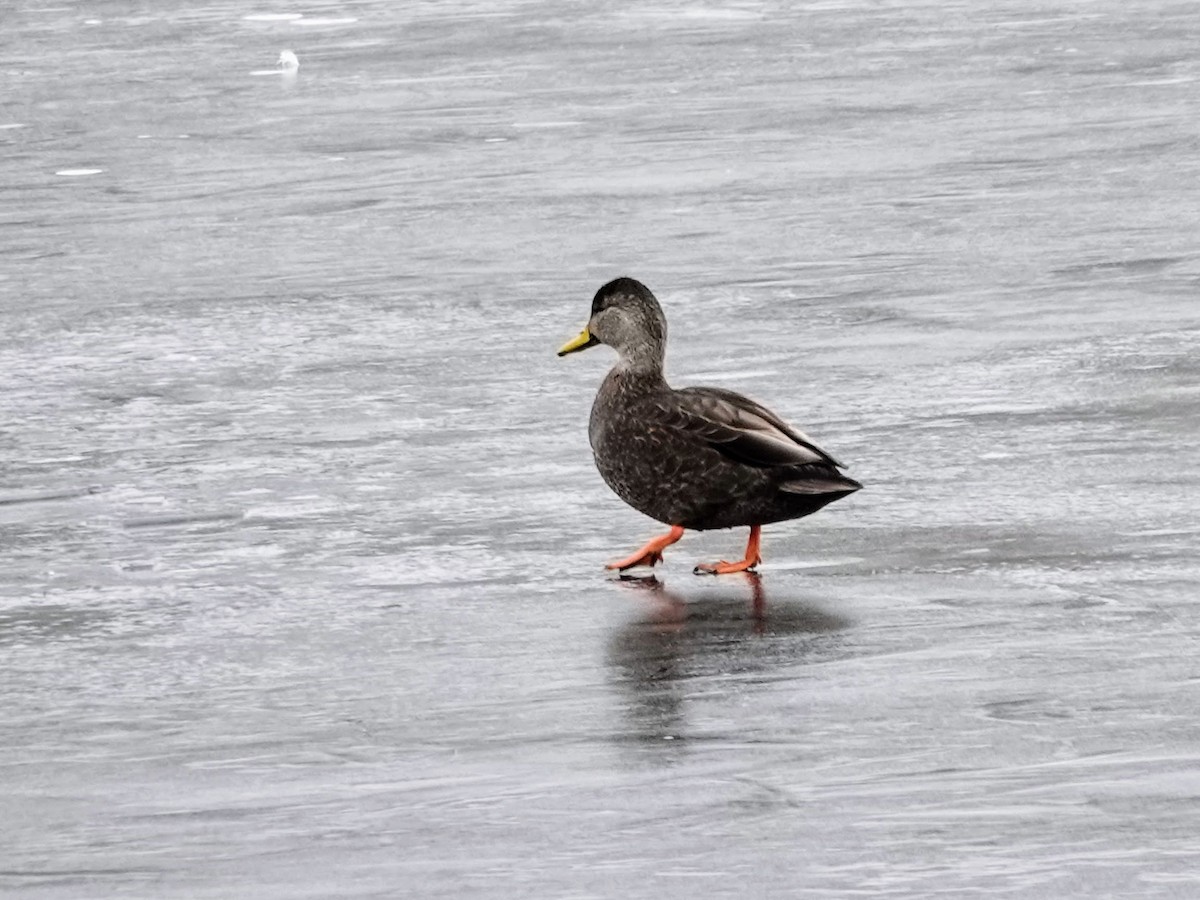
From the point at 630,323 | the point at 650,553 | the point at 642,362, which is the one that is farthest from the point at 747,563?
the point at 630,323

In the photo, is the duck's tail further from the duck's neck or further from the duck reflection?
the duck's neck

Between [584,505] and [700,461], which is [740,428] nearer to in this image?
[700,461]

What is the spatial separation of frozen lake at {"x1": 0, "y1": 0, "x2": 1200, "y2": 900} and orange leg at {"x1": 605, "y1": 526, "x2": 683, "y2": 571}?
8 centimetres

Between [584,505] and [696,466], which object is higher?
[696,466]

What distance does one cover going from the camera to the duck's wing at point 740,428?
729cm

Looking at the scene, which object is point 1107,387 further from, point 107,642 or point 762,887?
point 762,887

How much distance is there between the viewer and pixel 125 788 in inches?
227

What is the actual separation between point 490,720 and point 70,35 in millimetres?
16556

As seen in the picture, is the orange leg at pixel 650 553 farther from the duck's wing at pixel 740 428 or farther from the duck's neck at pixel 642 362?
the duck's neck at pixel 642 362

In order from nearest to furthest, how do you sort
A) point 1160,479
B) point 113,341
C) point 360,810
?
point 360,810
point 1160,479
point 113,341

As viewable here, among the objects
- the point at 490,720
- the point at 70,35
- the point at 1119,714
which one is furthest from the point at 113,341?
the point at 70,35

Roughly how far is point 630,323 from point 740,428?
586 mm

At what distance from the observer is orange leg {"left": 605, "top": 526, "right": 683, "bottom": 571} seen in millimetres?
7387

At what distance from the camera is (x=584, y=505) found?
816cm
